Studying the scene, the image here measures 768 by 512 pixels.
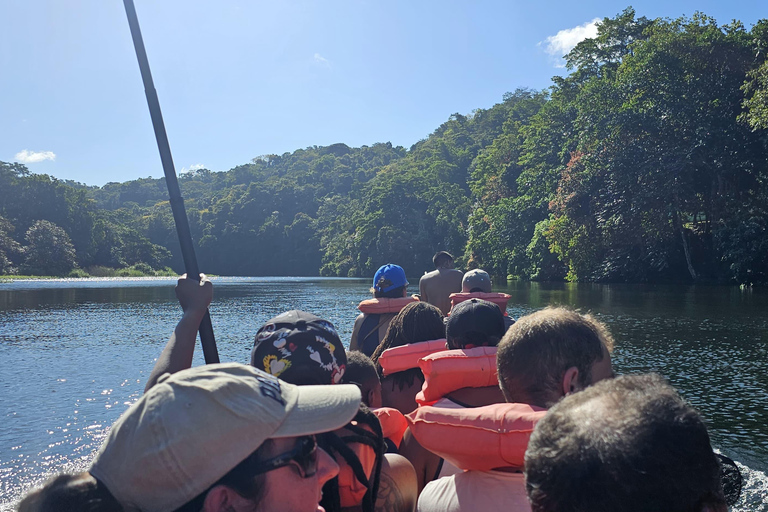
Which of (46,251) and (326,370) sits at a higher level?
(46,251)

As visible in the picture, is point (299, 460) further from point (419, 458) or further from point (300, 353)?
point (419, 458)

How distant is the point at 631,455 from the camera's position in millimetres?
975

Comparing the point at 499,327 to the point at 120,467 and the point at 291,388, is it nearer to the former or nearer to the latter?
the point at 291,388

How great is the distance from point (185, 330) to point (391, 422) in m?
1.08

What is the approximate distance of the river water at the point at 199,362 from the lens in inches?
278

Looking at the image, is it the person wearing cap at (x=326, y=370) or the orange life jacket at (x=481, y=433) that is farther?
the person wearing cap at (x=326, y=370)

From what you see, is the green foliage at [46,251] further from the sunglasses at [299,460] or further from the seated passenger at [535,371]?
the sunglasses at [299,460]

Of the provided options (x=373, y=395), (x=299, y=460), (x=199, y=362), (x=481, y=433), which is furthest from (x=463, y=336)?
(x=199, y=362)

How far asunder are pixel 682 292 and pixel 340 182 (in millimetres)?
106385

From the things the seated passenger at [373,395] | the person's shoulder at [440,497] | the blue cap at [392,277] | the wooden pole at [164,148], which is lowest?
the person's shoulder at [440,497]

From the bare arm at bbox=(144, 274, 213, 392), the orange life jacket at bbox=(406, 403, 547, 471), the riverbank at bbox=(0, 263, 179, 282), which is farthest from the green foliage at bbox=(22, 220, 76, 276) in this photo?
the orange life jacket at bbox=(406, 403, 547, 471)

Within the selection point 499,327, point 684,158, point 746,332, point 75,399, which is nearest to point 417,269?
point 684,158

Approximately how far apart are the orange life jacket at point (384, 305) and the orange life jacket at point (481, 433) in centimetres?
299

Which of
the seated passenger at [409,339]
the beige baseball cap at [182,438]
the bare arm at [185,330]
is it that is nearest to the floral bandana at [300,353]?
the bare arm at [185,330]
